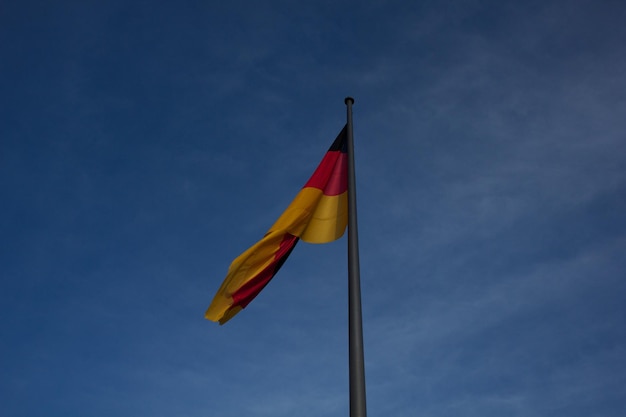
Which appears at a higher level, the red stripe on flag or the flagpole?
the red stripe on flag

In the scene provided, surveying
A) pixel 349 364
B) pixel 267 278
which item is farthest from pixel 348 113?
pixel 349 364

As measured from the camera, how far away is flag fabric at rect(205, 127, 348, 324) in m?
12.4

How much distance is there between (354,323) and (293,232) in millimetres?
3899

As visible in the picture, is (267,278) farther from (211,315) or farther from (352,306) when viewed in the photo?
(352,306)

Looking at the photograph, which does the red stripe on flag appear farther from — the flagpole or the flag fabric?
the flagpole

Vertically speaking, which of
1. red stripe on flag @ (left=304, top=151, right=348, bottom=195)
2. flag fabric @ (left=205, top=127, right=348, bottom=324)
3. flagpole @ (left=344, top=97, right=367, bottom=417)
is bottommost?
flagpole @ (left=344, top=97, right=367, bottom=417)

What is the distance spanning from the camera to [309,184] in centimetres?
1348

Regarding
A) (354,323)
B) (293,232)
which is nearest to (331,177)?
(293,232)

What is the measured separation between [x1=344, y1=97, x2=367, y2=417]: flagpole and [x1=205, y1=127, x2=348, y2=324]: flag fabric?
1782 mm

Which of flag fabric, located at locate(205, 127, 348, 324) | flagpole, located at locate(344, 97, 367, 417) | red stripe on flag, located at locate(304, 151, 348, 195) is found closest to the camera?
flagpole, located at locate(344, 97, 367, 417)

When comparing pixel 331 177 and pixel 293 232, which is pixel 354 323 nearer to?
pixel 293 232

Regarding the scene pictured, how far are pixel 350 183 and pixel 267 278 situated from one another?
2809 mm

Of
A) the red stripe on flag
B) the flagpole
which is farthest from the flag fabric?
the flagpole

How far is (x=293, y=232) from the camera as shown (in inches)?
508
